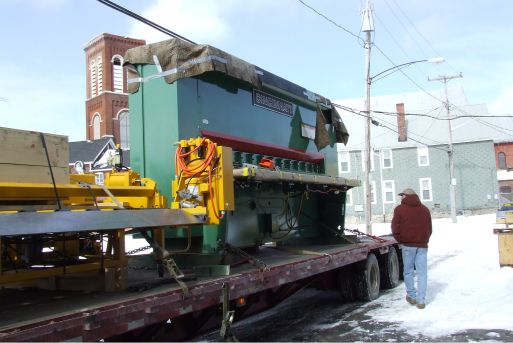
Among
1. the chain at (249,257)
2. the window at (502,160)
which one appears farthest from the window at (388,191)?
the chain at (249,257)

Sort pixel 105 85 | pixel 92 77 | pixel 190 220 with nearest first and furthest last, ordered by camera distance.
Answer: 1. pixel 190 220
2. pixel 105 85
3. pixel 92 77

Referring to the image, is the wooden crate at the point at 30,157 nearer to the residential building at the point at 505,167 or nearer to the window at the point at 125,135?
the window at the point at 125,135

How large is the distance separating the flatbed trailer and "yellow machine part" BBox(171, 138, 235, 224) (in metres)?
0.74

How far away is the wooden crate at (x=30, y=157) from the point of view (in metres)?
4.19

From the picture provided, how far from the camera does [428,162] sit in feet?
141

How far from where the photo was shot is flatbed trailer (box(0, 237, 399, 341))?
343 cm

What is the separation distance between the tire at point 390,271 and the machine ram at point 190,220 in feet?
0.09

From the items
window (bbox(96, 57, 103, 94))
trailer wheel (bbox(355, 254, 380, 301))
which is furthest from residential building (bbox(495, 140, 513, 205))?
trailer wheel (bbox(355, 254, 380, 301))

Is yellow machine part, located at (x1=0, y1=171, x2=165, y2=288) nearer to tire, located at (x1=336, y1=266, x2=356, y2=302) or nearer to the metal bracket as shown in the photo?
the metal bracket

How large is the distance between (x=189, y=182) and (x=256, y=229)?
256 cm

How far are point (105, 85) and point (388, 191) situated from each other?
27.9m

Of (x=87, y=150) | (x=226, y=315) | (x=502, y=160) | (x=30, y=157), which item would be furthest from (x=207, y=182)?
(x=502, y=160)

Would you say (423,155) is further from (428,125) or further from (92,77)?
(92,77)

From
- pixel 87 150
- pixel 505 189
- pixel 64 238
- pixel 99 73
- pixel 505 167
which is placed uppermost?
pixel 99 73
